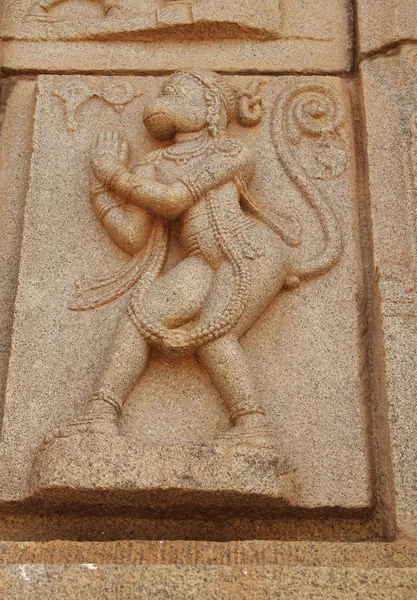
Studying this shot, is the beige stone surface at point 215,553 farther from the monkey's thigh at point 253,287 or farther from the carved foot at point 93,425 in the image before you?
the monkey's thigh at point 253,287

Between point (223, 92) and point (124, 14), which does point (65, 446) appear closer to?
point (223, 92)

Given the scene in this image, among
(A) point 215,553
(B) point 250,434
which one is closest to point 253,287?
(B) point 250,434

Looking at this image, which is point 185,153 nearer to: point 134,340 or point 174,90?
point 174,90

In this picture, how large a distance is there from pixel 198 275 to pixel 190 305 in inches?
5.6

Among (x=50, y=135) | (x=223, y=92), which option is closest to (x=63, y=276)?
(x=50, y=135)

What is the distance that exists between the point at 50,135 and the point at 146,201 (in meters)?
0.72

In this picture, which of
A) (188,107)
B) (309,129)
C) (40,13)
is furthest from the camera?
(40,13)

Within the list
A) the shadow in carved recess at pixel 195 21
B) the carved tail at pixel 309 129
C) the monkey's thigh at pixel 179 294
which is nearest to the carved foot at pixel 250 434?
the monkey's thigh at pixel 179 294

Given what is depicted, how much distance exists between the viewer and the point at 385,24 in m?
4.09

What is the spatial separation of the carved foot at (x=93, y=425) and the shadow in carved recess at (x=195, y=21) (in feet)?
6.46

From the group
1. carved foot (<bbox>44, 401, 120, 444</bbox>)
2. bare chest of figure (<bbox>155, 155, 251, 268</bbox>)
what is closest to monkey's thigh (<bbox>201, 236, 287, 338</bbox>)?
bare chest of figure (<bbox>155, 155, 251, 268</bbox>)

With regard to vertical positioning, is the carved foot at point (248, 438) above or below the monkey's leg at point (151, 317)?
below

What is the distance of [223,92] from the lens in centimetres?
390

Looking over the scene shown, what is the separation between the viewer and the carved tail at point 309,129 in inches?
145
